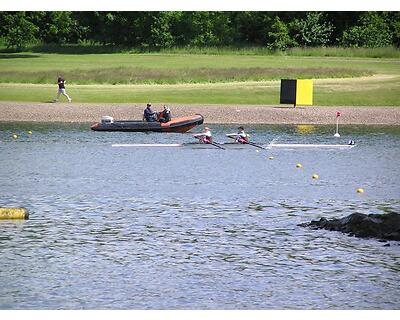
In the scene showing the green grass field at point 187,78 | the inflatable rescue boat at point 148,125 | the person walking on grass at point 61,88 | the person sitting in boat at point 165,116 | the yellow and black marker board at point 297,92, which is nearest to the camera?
the inflatable rescue boat at point 148,125

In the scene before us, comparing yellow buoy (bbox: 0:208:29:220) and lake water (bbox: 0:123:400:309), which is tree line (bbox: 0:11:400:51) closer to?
lake water (bbox: 0:123:400:309)

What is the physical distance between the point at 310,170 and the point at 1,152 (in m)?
11.0

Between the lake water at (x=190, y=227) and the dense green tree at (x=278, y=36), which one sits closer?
the lake water at (x=190, y=227)

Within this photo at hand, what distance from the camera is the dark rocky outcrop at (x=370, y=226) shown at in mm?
22828

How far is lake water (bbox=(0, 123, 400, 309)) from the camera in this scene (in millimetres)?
18734

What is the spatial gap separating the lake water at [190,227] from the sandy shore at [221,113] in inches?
225

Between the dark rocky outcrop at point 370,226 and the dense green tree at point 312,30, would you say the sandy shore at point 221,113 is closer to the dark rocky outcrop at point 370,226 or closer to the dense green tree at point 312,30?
the dense green tree at point 312,30

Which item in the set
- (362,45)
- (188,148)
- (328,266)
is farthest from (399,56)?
(328,266)

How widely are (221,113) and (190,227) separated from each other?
24955 mm

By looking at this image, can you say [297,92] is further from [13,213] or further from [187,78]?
[13,213]

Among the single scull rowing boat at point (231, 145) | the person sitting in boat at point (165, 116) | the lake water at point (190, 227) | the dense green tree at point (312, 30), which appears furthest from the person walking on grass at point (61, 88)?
the dense green tree at point (312, 30)
